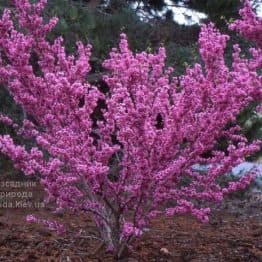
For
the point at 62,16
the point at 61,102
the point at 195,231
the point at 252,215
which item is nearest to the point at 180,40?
the point at 62,16

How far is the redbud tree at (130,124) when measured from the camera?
257 centimetres

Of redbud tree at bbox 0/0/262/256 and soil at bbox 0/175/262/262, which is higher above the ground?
redbud tree at bbox 0/0/262/256

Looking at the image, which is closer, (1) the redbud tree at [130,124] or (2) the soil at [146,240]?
(1) the redbud tree at [130,124]

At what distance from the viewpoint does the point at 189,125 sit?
105 inches

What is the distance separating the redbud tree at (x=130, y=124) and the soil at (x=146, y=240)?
9.8 inches

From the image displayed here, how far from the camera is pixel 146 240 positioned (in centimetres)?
368

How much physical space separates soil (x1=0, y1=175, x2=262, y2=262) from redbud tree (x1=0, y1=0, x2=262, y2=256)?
250mm

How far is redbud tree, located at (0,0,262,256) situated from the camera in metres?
2.57

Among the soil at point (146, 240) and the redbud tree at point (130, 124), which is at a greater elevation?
the redbud tree at point (130, 124)

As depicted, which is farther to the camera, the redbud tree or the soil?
the soil

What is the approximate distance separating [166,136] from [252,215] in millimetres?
3173

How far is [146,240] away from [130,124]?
1.43 meters

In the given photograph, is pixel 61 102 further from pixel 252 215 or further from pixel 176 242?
pixel 252 215

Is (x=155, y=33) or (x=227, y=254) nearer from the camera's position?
(x=227, y=254)
